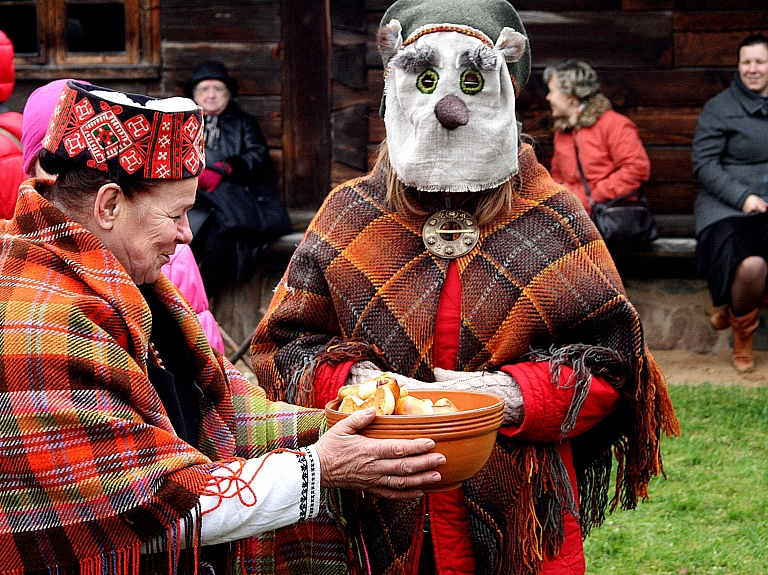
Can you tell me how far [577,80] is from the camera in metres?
6.56

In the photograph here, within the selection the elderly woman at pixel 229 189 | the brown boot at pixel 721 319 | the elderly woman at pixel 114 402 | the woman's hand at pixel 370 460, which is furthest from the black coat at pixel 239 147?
the woman's hand at pixel 370 460

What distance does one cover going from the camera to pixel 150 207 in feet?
6.51

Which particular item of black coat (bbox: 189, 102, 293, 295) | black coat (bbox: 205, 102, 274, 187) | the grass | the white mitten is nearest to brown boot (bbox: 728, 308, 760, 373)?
the grass

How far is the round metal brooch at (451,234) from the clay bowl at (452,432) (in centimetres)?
64

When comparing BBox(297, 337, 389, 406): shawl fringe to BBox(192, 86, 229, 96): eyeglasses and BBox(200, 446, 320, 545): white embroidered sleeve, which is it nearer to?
BBox(200, 446, 320, 545): white embroidered sleeve

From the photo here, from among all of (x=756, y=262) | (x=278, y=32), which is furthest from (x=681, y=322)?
(x=278, y=32)

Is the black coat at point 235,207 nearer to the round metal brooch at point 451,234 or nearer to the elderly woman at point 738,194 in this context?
the elderly woman at point 738,194

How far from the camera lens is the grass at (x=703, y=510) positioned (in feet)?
13.6

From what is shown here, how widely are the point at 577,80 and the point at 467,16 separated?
13.4 ft

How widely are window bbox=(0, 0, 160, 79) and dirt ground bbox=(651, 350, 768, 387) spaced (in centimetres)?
411

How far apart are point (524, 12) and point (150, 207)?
5.35 meters

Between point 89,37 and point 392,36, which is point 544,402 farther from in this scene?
point 89,37

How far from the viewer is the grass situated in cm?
415

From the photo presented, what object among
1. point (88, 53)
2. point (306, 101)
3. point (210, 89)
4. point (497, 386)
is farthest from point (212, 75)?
point (497, 386)
